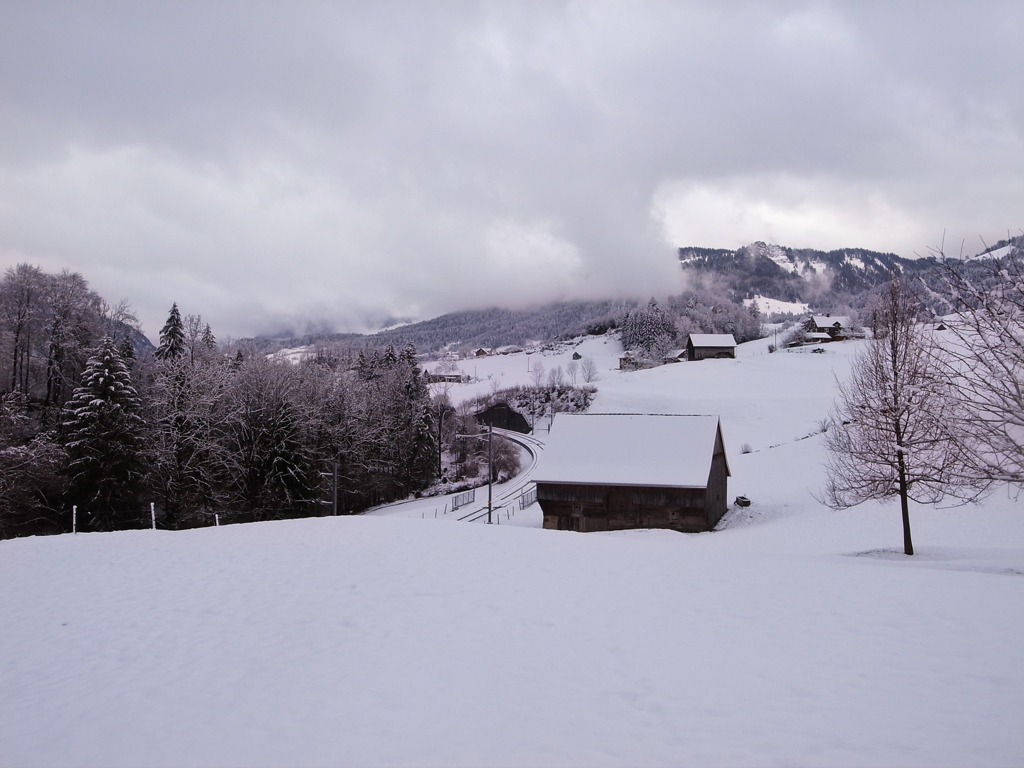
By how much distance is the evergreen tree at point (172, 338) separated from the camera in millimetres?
46281

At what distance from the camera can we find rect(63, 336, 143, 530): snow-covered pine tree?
94.3 ft

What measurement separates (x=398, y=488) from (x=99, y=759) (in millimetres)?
48775

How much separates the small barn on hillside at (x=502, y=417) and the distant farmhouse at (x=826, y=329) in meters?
62.9

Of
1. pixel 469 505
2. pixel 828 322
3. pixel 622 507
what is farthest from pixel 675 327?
pixel 622 507

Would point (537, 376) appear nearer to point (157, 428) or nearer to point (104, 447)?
point (157, 428)

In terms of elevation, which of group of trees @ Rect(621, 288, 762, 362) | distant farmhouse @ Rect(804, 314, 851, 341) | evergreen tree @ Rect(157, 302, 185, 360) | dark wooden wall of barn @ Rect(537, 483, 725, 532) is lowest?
dark wooden wall of barn @ Rect(537, 483, 725, 532)

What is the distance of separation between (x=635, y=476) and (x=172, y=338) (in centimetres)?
4081

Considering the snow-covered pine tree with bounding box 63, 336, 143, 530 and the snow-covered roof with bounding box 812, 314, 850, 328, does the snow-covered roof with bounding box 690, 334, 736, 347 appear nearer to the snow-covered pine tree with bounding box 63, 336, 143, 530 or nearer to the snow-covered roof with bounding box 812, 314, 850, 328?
the snow-covered roof with bounding box 812, 314, 850, 328

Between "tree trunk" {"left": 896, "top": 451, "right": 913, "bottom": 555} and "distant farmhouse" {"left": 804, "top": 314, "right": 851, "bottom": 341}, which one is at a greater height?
"distant farmhouse" {"left": 804, "top": 314, "right": 851, "bottom": 341}

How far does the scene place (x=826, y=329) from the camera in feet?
369

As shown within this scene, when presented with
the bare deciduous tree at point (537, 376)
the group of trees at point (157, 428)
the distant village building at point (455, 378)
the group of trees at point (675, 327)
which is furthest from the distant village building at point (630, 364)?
the group of trees at point (157, 428)

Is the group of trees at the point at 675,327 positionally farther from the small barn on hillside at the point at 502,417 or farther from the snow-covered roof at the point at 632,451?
the snow-covered roof at the point at 632,451

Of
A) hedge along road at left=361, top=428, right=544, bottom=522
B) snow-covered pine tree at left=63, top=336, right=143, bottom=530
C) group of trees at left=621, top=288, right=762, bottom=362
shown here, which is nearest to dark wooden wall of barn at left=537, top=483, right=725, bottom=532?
hedge along road at left=361, top=428, right=544, bottom=522

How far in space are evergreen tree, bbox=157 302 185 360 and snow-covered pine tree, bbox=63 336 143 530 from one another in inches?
650
